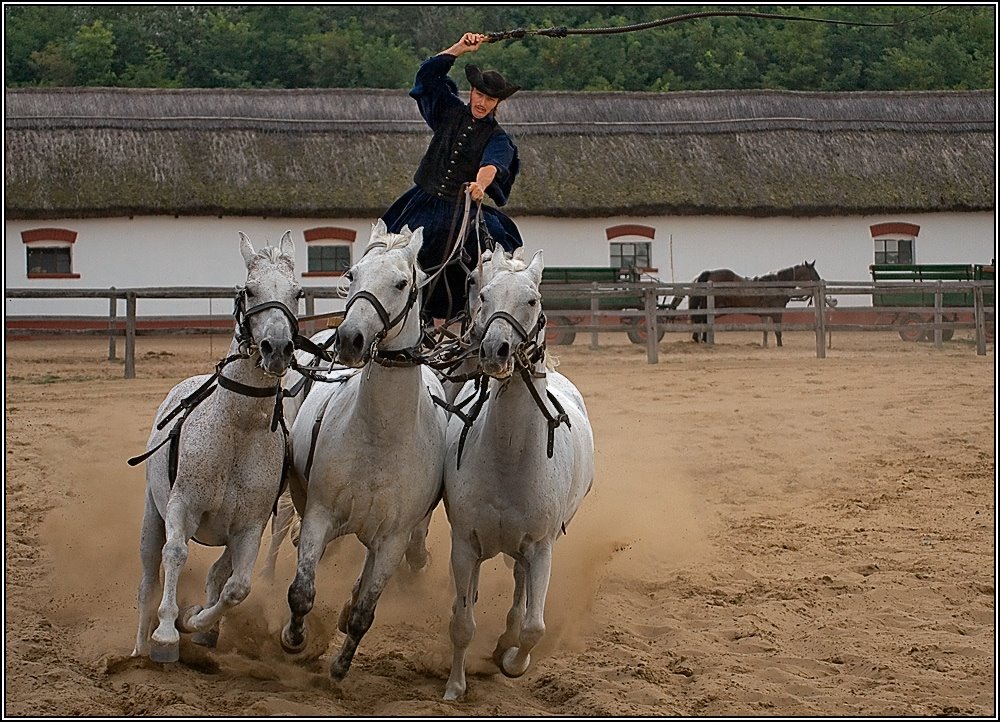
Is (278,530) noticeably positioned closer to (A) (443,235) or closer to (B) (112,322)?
(A) (443,235)

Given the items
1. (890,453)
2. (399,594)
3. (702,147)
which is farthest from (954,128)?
(399,594)

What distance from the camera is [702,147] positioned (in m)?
25.6

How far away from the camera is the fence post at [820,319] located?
53.3ft

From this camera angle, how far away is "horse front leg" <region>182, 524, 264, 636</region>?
5020mm

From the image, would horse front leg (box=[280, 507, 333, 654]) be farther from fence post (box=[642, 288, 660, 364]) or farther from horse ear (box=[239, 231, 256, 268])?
fence post (box=[642, 288, 660, 364])

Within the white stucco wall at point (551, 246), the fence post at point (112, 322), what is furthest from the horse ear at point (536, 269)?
the white stucco wall at point (551, 246)

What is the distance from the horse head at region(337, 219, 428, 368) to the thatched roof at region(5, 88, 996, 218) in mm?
18066

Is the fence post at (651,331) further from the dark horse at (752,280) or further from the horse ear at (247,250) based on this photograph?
the horse ear at (247,250)

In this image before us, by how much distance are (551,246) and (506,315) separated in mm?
19021

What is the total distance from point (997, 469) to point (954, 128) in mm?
19627

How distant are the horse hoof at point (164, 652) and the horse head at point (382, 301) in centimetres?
147

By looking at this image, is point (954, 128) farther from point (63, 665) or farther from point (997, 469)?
point (63, 665)

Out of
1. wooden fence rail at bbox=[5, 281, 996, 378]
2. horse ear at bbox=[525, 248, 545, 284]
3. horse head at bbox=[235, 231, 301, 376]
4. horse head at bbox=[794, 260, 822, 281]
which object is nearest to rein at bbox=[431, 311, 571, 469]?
horse ear at bbox=[525, 248, 545, 284]

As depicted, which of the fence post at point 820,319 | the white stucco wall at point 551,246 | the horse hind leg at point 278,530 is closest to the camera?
the horse hind leg at point 278,530
